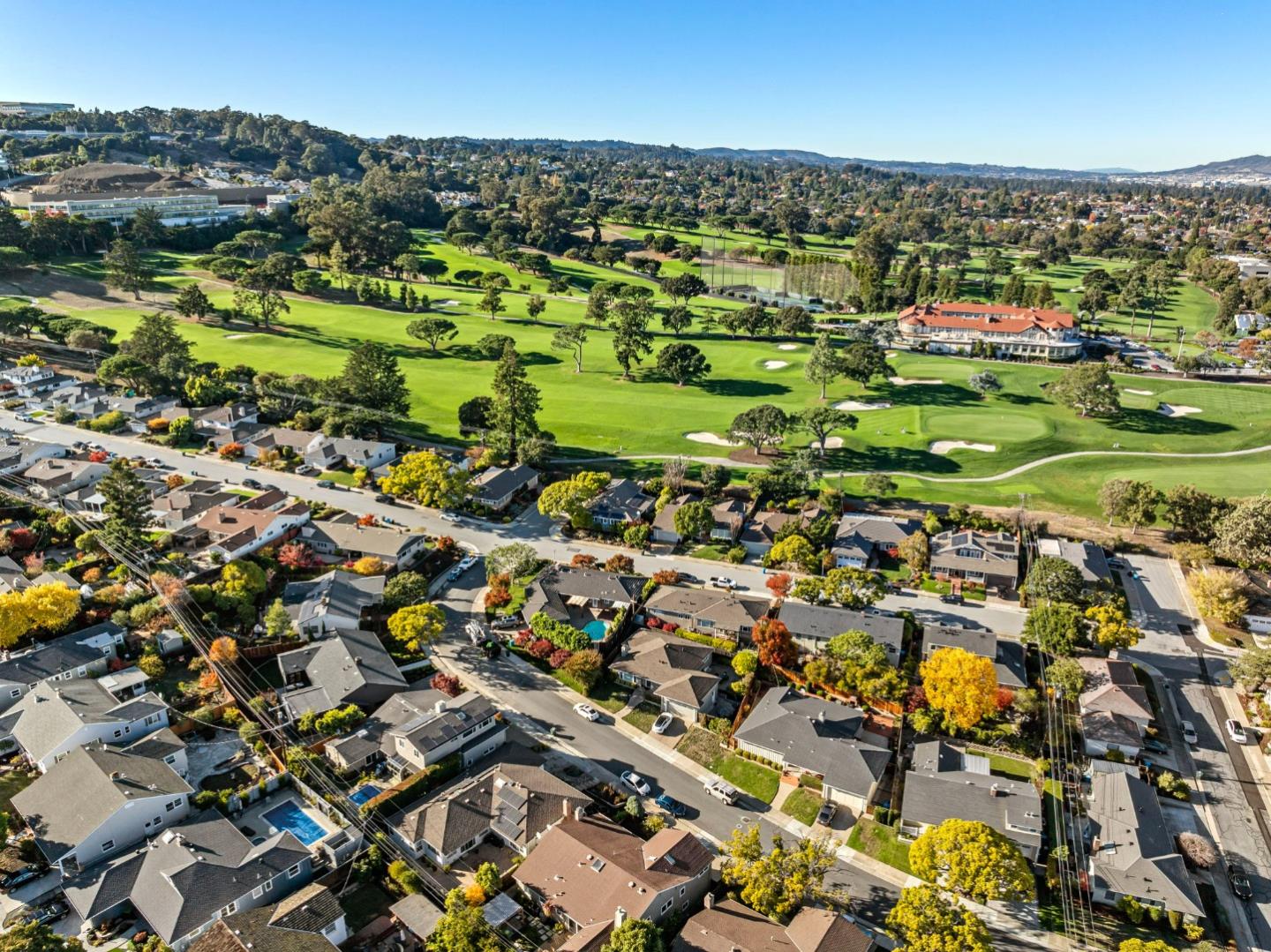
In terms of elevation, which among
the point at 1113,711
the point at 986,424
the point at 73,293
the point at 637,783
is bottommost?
the point at 637,783

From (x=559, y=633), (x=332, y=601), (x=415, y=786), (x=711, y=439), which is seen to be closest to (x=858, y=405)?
(x=711, y=439)

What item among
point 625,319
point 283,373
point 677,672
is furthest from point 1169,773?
point 283,373

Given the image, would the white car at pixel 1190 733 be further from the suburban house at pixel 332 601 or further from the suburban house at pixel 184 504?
the suburban house at pixel 184 504

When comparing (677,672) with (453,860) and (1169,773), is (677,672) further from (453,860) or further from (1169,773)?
(1169,773)

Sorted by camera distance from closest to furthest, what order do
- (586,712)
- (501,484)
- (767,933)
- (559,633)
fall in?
(767,933)
(586,712)
(559,633)
(501,484)

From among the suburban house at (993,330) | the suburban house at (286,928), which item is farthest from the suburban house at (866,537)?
→ the suburban house at (993,330)

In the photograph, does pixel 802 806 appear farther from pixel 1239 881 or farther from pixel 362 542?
pixel 362 542
